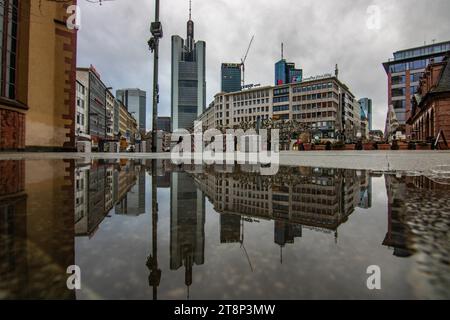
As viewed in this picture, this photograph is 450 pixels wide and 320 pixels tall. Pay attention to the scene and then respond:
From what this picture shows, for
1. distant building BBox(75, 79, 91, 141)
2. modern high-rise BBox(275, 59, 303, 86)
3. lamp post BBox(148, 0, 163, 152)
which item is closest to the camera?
lamp post BBox(148, 0, 163, 152)

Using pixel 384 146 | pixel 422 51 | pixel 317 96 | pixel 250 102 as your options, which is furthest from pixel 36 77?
pixel 422 51

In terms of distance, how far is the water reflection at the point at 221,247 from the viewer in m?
0.96

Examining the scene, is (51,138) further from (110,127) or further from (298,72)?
(298,72)

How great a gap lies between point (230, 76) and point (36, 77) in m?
139

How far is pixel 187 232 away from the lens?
1652 mm

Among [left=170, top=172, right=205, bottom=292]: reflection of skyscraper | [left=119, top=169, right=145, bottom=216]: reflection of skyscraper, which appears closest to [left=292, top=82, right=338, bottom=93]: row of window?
[left=119, top=169, right=145, bottom=216]: reflection of skyscraper

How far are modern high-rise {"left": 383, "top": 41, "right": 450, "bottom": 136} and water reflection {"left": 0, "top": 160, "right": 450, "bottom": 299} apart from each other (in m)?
78.8

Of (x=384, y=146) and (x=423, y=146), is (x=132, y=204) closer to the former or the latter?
(x=423, y=146)

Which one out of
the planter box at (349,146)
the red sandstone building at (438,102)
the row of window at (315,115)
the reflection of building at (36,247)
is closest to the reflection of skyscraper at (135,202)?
the reflection of building at (36,247)

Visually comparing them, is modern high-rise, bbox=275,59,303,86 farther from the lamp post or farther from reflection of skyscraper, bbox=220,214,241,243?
reflection of skyscraper, bbox=220,214,241,243

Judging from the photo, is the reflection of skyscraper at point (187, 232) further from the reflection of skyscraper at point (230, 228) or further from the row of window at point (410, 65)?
the row of window at point (410, 65)

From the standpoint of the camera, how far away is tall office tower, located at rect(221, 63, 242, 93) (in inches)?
5832

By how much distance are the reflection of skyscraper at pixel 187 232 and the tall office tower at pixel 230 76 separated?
151369mm
